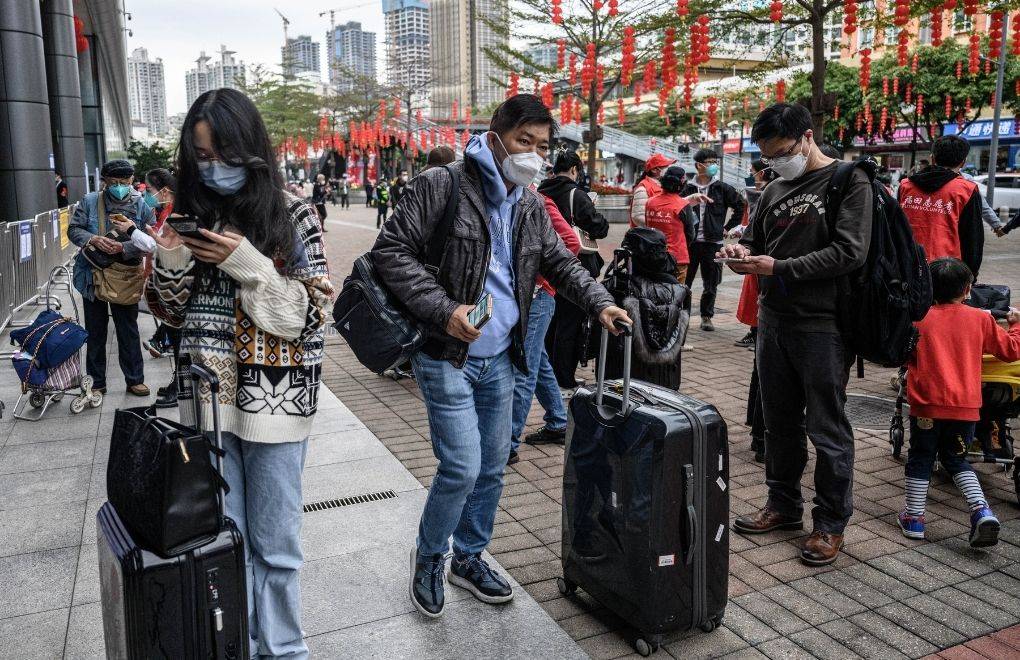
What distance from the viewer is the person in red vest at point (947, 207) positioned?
222 inches

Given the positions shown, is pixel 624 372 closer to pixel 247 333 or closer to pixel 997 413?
pixel 247 333

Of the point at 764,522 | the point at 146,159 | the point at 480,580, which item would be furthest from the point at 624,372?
the point at 146,159

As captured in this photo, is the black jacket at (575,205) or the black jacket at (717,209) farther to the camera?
the black jacket at (717,209)

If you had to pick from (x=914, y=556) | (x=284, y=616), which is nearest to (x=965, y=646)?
(x=914, y=556)

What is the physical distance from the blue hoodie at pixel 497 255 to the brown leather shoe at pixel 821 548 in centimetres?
177

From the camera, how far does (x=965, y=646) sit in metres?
3.12

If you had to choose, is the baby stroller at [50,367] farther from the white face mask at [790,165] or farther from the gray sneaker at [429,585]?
the white face mask at [790,165]

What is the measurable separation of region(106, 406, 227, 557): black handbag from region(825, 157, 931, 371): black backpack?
2744 mm

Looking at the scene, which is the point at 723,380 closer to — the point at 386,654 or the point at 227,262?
the point at 386,654

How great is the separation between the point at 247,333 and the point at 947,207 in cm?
512

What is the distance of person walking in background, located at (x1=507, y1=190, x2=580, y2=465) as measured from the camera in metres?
4.85

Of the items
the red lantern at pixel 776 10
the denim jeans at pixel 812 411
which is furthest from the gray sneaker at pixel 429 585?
the red lantern at pixel 776 10

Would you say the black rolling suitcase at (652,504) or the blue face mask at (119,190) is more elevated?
the blue face mask at (119,190)

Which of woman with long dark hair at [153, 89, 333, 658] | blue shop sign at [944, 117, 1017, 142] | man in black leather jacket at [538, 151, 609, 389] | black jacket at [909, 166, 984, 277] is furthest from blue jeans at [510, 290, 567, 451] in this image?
blue shop sign at [944, 117, 1017, 142]
